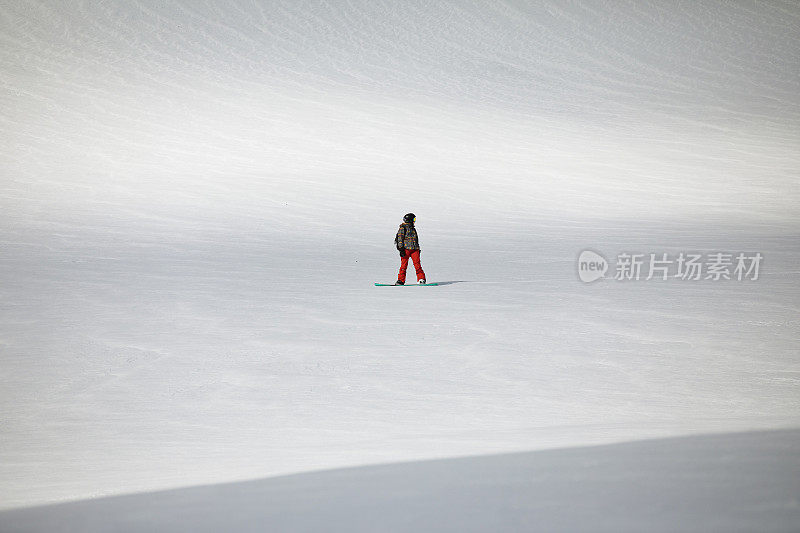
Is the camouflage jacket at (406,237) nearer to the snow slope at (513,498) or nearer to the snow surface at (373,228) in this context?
the snow surface at (373,228)

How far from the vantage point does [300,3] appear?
4325 centimetres

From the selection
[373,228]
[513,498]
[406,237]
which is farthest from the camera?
[373,228]

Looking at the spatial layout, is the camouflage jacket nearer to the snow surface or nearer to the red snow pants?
the red snow pants

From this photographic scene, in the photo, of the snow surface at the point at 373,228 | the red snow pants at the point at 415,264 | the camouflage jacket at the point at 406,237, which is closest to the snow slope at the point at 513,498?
the snow surface at the point at 373,228

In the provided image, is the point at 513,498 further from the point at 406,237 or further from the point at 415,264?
the point at 415,264

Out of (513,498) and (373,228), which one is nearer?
(513,498)

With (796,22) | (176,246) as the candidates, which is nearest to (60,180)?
(176,246)

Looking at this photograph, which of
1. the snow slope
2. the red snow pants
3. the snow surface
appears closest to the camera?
the snow slope

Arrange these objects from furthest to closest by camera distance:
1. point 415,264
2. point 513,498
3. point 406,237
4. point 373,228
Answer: point 373,228
point 415,264
point 406,237
point 513,498

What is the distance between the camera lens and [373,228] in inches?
722

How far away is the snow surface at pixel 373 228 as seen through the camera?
5035mm

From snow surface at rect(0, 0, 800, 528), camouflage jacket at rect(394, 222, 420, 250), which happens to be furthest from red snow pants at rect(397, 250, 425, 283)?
snow surface at rect(0, 0, 800, 528)

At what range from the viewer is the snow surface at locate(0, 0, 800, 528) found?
5.04m

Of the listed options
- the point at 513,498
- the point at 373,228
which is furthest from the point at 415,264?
the point at 373,228
